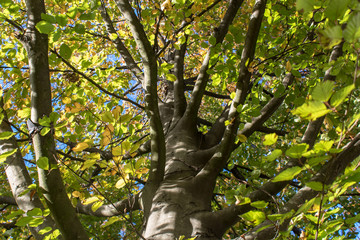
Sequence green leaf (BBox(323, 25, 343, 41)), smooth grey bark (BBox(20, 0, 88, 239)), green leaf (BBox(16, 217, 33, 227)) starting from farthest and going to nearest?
smooth grey bark (BBox(20, 0, 88, 239)) → green leaf (BBox(16, 217, 33, 227)) → green leaf (BBox(323, 25, 343, 41))

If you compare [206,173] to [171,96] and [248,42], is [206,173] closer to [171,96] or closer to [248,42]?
[248,42]

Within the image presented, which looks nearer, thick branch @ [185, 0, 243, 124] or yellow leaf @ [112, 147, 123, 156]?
yellow leaf @ [112, 147, 123, 156]

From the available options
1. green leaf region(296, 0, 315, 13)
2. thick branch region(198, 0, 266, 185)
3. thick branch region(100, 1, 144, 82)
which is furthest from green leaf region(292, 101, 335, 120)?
thick branch region(100, 1, 144, 82)

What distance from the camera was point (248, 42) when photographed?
6.91ft

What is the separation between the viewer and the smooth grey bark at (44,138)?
5.97 feet

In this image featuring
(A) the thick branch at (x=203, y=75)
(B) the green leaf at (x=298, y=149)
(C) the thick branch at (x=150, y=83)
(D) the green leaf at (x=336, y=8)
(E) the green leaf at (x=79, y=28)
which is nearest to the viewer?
(D) the green leaf at (x=336, y=8)

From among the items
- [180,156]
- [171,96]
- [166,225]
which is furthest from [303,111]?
[171,96]

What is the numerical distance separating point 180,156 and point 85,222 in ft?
10.6

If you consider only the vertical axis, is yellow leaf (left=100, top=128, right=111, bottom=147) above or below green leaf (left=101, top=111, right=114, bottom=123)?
below

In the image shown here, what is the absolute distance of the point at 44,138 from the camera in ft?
5.97

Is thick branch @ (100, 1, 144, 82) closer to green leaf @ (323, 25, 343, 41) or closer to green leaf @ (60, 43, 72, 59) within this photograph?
green leaf @ (60, 43, 72, 59)

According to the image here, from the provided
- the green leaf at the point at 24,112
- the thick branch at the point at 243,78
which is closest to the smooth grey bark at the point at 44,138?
the green leaf at the point at 24,112

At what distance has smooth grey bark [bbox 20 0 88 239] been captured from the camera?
5.97 ft

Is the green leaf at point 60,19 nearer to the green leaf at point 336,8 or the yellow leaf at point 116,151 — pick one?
the yellow leaf at point 116,151
